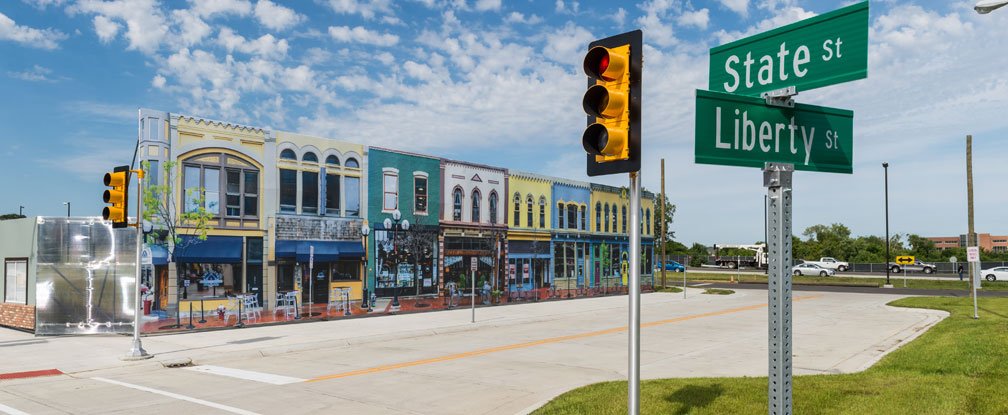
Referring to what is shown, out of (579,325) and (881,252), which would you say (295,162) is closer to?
(579,325)

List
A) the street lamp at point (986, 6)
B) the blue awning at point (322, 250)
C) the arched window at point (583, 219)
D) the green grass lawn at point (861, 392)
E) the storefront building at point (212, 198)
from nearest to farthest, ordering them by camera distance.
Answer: the street lamp at point (986, 6) < the green grass lawn at point (861, 392) < the storefront building at point (212, 198) < the blue awning at point (322, 250) < the arched window at point (583, 219)

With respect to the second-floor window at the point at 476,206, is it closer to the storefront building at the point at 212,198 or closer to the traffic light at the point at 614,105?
the storefront building at the point at 212,198

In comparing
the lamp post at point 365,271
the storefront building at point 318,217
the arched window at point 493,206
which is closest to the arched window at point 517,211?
the arched window at point 493,206

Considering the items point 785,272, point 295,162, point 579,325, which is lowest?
point 579,325

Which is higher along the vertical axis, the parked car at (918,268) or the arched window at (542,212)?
the arched window at (542,212)

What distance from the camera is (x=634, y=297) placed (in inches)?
216

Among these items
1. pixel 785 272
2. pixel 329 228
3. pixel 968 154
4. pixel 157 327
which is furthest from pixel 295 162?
pixel 968 154

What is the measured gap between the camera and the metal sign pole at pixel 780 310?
13.3 ft

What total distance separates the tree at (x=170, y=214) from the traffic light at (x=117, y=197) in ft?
23.5

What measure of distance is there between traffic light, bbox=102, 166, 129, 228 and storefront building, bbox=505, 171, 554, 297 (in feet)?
73.3

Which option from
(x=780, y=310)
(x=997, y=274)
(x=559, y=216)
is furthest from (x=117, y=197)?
(x=997, y=274)

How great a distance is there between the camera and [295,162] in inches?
1049

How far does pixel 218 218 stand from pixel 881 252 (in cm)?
10996

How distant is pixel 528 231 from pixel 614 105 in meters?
32.5
